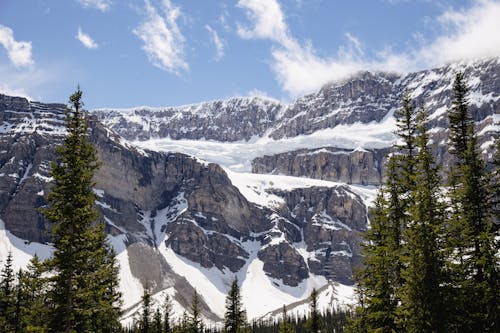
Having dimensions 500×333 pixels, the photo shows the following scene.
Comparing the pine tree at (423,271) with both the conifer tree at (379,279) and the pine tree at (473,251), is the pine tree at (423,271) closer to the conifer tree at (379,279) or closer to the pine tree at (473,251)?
the pine tree at (473,251)

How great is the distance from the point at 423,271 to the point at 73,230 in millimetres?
15643

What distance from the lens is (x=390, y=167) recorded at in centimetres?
2934

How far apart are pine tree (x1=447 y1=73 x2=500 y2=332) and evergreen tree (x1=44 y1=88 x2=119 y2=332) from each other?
624 inches

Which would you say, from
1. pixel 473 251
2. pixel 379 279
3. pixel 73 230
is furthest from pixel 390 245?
pixel 73 230

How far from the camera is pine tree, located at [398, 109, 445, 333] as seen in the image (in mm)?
23797

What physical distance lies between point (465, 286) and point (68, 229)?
59.1 ft

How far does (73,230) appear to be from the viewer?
2386 cm

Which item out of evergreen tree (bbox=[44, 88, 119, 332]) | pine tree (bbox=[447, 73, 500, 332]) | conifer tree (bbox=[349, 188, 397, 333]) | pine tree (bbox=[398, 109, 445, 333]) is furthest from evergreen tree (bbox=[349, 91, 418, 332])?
evergreen tree (bbox=[44, 88, 119, 332])

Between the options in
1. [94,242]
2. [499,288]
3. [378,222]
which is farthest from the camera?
[378,222]

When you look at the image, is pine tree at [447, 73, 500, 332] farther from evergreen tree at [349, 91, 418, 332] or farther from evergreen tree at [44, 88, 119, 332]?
evergreen tree at [44, 88, 119, 332]

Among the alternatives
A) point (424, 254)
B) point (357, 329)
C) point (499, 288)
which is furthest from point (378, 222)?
point (357, 329)

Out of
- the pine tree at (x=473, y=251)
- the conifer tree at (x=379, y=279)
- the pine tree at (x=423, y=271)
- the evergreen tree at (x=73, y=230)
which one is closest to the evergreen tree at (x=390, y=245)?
the conifer tree at (x=379, y=279)

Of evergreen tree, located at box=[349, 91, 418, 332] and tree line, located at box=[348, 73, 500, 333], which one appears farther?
evergreen tree, located at box=[349, 91, 418, 332]

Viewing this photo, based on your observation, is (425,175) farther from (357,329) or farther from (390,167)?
(357,329)
